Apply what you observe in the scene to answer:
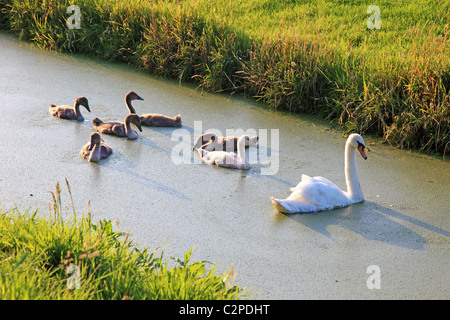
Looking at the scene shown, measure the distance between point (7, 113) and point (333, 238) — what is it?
13.8ft

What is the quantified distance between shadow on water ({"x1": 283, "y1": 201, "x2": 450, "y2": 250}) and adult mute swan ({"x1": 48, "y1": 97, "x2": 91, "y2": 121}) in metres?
3.12

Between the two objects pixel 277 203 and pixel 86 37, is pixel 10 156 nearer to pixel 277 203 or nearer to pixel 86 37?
pixel 277 203

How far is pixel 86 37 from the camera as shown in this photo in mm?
8938

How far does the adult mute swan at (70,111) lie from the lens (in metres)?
6.87

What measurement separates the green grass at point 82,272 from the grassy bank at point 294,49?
368 cm

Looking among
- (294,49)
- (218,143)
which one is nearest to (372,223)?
(218,143)

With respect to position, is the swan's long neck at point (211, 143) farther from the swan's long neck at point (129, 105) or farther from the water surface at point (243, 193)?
the swan's long neck at point (129, 105)

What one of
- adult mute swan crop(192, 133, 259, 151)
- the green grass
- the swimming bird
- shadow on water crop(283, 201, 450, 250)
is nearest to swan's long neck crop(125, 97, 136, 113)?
the swimming bird

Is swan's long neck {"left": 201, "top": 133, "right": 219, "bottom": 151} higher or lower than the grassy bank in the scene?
lower

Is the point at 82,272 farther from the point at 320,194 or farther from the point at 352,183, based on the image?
the point at 352,183

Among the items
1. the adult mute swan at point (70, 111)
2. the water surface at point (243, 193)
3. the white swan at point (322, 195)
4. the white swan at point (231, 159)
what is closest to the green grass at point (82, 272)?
the water surface at point (243, 193)

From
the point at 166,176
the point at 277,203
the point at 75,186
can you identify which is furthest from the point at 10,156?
the point at 277,203

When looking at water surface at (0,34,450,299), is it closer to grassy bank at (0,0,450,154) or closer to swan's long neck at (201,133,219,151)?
swan's long neck at (201,133,219,151)

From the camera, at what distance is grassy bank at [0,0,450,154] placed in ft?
21.1
